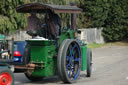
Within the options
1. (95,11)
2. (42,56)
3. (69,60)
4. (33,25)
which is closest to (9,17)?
(95,11)

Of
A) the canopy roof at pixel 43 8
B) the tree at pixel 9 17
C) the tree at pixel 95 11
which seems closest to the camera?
the canopy roof at pixel 43 8

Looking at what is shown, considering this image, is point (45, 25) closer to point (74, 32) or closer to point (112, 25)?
point (74, 32)

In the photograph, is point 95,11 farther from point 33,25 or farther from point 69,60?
point 69,60

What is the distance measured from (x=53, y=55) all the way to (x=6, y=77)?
1744mm

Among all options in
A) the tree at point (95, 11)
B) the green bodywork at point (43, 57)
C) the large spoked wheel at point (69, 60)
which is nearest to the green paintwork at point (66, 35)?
the large spoked wheel at point (69, 60)

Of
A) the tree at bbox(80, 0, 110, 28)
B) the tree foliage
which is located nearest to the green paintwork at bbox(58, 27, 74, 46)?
the tree at bbox(80, 0, 110, 28)

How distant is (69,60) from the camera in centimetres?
1021

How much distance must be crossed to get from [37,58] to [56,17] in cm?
163

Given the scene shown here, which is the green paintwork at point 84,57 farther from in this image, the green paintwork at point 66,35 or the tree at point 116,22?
the tree at point 116,22

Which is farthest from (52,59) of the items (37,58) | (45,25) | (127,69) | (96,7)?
(96,7)

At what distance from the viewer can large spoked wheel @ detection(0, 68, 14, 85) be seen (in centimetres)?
848

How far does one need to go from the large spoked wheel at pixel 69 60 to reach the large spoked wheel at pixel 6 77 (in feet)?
4.98

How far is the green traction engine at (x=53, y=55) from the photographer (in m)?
9.52

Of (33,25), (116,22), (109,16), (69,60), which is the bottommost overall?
(116,22)
